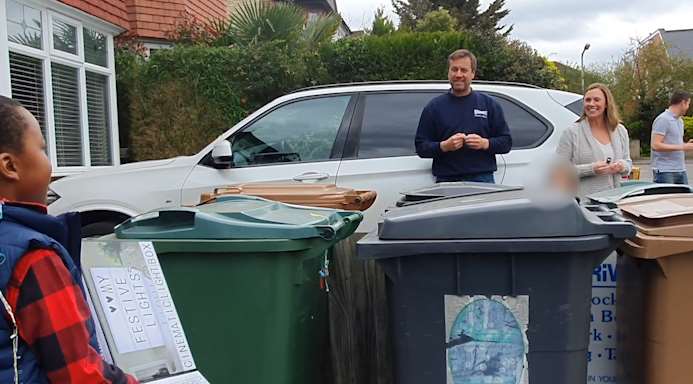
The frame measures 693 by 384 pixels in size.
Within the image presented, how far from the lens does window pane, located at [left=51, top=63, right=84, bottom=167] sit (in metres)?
8.29

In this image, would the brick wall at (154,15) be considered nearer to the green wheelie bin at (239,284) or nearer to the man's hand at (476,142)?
the man's hand at (476,142)

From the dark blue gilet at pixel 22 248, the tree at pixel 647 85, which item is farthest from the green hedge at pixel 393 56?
the tree at pixel 647 85

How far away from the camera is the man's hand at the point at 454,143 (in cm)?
417

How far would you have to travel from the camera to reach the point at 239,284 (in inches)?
103

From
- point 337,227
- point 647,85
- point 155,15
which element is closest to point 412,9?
point 647,85

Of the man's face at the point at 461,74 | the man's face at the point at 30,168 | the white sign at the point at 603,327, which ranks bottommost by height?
the white sign at the point at 603,327

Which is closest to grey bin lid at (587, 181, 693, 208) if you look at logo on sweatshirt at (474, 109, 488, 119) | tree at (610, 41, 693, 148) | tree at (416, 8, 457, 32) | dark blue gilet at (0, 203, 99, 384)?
logo on sweatshirt at (474, 109, 488, 119)

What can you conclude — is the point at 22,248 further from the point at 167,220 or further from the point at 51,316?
the point at 167,220

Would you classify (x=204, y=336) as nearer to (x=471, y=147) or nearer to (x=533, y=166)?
(x=471, y=147)

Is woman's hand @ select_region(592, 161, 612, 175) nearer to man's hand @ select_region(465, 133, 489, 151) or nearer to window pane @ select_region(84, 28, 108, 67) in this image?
man's hand @ select_region(465, 133, 489, 151)

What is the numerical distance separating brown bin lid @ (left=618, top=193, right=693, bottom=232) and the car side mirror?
9.84 ft

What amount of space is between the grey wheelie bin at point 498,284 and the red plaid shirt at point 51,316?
3.70 ft

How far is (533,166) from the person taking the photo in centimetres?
491

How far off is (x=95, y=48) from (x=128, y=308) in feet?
26.7
